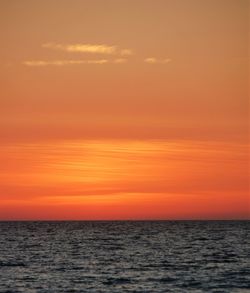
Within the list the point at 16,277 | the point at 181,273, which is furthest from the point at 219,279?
the point at 16,277

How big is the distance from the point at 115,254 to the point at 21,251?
46.6 feet

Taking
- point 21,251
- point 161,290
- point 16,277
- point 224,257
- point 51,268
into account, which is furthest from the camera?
point 21,251

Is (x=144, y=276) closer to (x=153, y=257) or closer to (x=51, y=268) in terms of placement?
(x=51, y=268)

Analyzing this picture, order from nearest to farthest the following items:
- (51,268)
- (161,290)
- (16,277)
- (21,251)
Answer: (161,290), (16,277), (51,268), (21,251)

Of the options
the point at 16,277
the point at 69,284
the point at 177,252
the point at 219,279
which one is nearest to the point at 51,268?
the point at 16,277

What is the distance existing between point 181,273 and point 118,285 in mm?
10730

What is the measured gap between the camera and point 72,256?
9206 cm

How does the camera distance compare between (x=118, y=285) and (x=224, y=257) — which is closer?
(x=118, y=285)

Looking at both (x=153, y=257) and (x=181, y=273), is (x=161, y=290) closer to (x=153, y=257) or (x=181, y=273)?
(x=181, y=273)

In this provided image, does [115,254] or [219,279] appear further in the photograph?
[115,254]

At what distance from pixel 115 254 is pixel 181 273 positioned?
2614 cm

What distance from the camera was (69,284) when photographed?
6150 centimetres

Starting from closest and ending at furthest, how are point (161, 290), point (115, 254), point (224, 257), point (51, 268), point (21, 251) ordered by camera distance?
point (161, 290) → point (51, 268) → point (224, 257) → point (115, 254) → point (21, 251)

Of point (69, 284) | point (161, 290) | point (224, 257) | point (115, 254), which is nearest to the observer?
point (161, 290)
